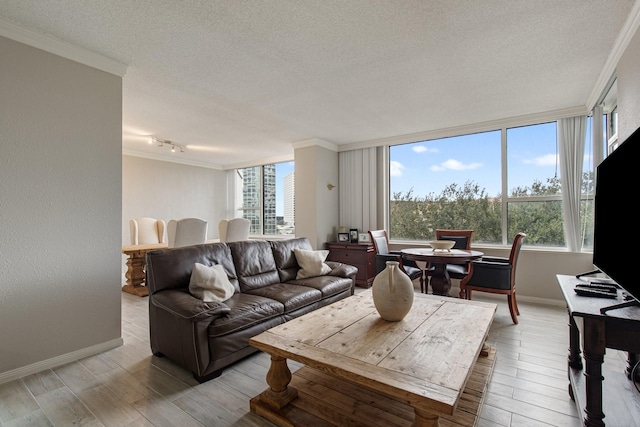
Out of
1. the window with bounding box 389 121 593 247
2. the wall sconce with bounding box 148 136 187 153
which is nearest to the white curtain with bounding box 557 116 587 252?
the window with bounding box 389 121 593 247

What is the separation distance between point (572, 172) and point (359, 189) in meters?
3.09

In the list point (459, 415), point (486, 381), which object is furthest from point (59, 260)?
point (486, 381)

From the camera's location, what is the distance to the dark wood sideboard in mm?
4934

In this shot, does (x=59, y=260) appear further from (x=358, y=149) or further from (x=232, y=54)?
(x=358, y=149)

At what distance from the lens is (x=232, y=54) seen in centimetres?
259

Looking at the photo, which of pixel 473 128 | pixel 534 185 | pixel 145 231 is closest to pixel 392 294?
pixel 534 185

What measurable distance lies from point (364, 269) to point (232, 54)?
361cm

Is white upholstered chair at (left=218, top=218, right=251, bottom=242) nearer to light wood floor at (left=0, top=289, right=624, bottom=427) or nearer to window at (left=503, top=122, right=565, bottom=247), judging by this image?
light wood floor at (left=0, top=289, right=624, bottom=427)

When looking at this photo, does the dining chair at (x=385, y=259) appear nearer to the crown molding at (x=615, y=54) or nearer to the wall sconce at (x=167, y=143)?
the crown molding at (x=615, y=54)

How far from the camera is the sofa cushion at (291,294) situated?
8.95ft

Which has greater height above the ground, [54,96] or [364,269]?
[54,96]

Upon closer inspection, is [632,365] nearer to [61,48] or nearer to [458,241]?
[458,241]

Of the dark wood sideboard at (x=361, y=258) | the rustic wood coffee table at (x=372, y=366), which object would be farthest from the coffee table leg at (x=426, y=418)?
the dark wood sideboard at (x=361, y=258)

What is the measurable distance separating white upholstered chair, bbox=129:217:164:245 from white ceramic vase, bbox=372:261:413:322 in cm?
474
